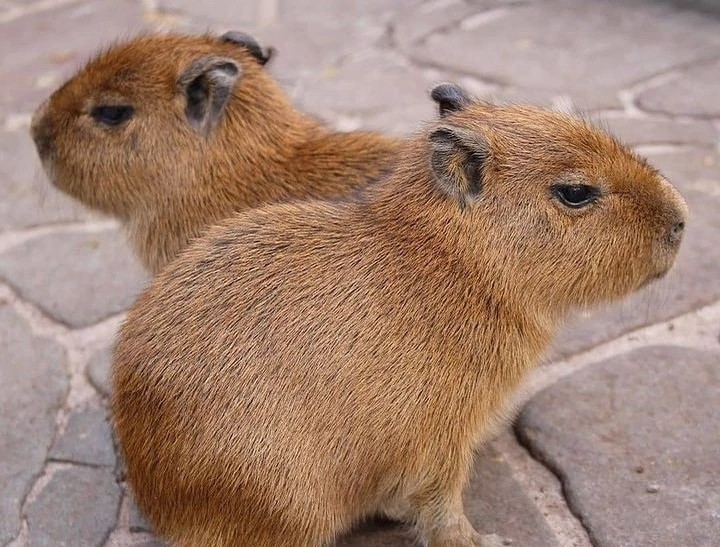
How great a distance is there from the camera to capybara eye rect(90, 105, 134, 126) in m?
3.71

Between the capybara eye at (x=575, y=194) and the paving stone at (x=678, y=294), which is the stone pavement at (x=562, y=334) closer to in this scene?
the paving stone at (x=678, y=294)

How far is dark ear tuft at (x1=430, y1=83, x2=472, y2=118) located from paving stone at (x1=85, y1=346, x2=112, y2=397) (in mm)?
1679

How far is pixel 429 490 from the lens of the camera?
2.90 metres

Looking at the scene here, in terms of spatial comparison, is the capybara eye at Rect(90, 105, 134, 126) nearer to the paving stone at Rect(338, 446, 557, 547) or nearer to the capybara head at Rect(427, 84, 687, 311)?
the capybara head at Rect(427, 84, 687, 311)

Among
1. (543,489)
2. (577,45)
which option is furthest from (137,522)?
(577,45)

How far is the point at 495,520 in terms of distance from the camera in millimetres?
3139

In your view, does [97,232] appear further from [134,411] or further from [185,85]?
[134,411]

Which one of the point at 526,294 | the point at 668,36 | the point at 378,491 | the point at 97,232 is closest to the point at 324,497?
the point at 378,491

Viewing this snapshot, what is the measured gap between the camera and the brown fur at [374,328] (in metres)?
2.69

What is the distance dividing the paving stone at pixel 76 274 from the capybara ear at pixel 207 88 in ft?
3.11

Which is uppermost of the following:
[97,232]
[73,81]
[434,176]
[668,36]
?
[434,176]

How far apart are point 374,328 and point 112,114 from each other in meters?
1.57

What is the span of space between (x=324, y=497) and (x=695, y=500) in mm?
1180

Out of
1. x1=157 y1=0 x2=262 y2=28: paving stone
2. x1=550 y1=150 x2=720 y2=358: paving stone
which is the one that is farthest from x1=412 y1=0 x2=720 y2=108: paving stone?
x1=157 y1=0 x2=262 y2=28: paving stone
